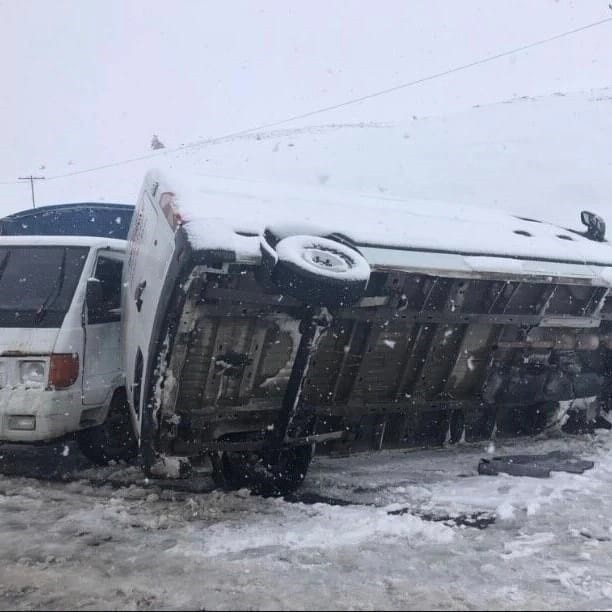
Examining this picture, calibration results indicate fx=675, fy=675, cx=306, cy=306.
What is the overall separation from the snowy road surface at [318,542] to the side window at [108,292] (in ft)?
3.94

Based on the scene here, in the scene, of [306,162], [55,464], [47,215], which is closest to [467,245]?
[55,464]

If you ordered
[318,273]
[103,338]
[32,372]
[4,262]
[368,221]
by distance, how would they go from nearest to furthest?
1. [318,273]
2. [368,221]
3. [32,372]
4. [103,338]
5. [4,262]

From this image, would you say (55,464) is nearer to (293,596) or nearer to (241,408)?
(241,408)

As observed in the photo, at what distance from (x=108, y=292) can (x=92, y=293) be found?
0.39 meters

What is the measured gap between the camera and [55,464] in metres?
5.51

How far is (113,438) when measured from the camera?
5.29 meters

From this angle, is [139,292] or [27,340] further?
[27,340]

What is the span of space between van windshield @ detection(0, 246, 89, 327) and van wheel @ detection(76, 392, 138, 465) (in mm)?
819

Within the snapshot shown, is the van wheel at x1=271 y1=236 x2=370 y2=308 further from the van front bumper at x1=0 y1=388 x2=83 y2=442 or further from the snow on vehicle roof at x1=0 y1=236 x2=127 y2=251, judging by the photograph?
the snow on vehicle roof at x1=0 y1=236 x2=127 y2=251

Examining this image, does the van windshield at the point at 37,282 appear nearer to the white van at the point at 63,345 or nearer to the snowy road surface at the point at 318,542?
the white van at the point at 63,345

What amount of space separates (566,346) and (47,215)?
7551mm

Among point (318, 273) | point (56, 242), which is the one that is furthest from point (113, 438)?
point (318, 273)

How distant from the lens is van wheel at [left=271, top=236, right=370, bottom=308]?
12.1ft

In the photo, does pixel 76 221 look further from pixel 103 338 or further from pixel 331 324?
pixel 331 324
